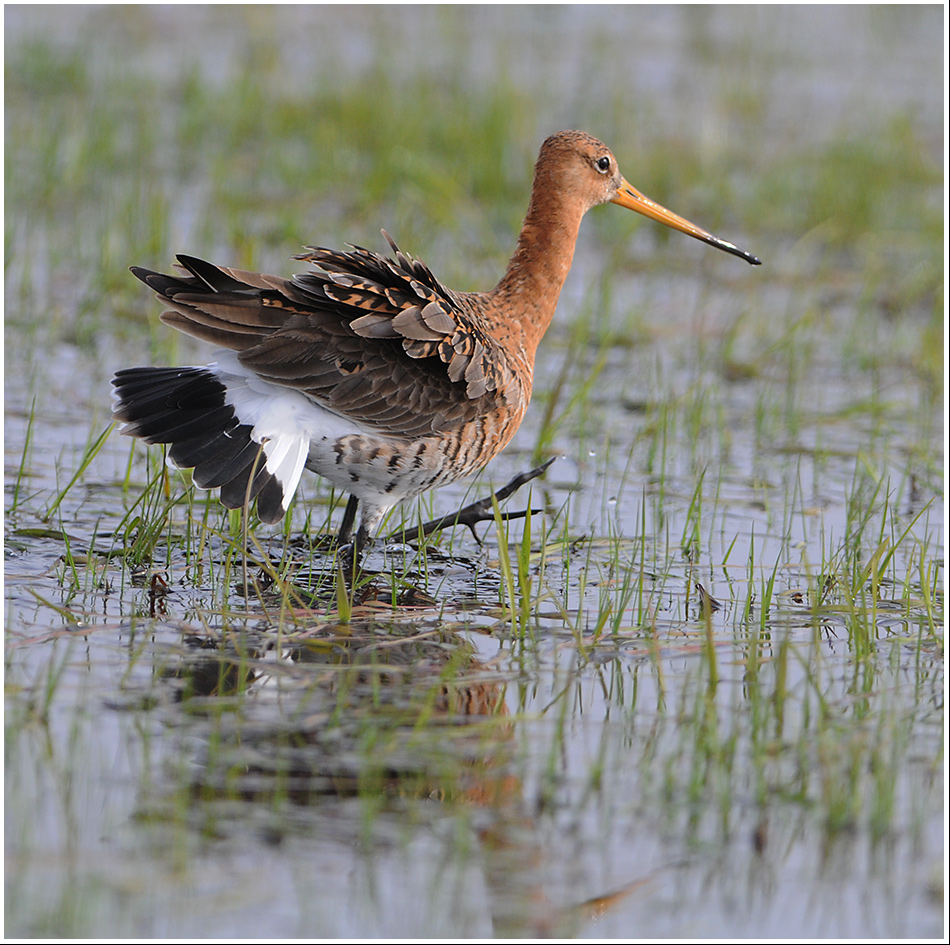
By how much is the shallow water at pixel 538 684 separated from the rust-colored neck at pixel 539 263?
0.64 m

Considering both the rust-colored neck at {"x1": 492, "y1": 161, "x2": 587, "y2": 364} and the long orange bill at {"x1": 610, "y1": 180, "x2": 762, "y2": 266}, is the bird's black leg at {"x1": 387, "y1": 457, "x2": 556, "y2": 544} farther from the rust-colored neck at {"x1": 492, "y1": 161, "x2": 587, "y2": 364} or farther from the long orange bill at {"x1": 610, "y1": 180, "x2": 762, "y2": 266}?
the long orange bill at {"x1": 610, "y1": 180, "x2": 762, "y2": 266}

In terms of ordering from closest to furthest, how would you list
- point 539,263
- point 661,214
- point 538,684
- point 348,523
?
point 538,684
point 348,523
point 539,263
point 661,214

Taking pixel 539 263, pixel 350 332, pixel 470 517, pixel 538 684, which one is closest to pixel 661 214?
pixel 539 263

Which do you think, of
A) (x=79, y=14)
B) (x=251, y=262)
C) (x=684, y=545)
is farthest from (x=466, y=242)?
(x=79, y=14)

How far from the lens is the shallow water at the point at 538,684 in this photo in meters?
3.02

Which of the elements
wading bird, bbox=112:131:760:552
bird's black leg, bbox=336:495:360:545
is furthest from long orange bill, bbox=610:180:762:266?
bird's black leg, bbox=336:495:360:545

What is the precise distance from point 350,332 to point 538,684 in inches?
55.3

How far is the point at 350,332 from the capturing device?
4.75 m

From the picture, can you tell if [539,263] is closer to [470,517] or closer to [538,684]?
[470,517]

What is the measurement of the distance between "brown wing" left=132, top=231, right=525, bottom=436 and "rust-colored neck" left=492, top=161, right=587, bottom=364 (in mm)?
580

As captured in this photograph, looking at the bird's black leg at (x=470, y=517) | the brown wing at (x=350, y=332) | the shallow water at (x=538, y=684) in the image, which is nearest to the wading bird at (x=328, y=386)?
the brown wing at (x=350, y=332)

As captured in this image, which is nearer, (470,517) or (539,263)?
(470,517)

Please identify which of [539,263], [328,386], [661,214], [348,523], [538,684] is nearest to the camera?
[538,684]

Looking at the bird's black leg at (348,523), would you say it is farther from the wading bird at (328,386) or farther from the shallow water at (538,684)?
the shallow water at (538,684)
